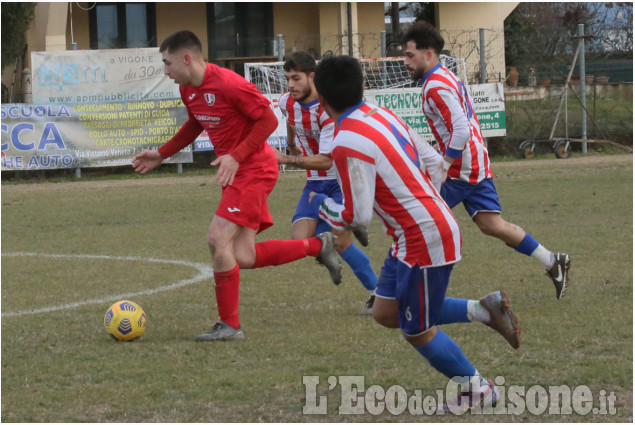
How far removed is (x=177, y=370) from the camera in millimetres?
5344

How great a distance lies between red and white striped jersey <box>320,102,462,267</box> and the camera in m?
4.25

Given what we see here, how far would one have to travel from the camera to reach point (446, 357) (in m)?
4.41

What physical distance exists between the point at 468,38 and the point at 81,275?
15.3 meters

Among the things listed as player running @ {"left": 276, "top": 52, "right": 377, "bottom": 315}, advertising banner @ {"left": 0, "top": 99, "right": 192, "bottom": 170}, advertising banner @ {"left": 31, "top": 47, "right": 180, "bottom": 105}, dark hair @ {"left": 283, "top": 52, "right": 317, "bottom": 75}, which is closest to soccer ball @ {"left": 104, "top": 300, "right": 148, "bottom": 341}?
player running @ {"left": 276, "top": 52, "right": 377, "bottom": 315}

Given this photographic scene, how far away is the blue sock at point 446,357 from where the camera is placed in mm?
4418

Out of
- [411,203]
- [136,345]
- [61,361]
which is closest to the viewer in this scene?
[411,203]

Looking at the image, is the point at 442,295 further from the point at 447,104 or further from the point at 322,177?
the point at 322,177

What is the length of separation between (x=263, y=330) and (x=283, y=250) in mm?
588

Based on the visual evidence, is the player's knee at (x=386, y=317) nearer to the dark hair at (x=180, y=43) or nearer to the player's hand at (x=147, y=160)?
the dark hair at (x=180, y=43)

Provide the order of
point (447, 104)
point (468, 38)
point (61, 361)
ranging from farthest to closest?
1. point (468, 38)
2. point (447, 104)
3. point (61, 361)

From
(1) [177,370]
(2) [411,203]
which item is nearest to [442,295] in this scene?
(2) [411,203]

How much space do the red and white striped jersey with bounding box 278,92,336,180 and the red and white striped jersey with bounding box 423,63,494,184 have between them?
71 centimetres

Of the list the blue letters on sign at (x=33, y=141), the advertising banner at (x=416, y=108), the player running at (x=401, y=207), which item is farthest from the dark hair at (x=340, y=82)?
the blue letters on sign at (x=33, y=141)

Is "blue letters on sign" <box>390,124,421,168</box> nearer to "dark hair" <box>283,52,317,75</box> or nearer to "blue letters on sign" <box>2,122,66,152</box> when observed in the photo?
"dark hair" <box>283,52,317,75</box>
